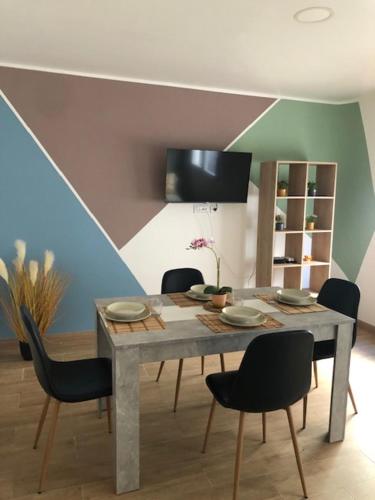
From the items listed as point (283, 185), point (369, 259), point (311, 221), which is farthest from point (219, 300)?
point (369, 259)

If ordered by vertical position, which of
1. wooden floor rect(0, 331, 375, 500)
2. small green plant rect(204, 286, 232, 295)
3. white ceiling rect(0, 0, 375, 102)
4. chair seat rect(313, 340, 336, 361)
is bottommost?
wooden floor rect(0, 331, 375, 500)

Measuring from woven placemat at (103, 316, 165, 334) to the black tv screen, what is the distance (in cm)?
199

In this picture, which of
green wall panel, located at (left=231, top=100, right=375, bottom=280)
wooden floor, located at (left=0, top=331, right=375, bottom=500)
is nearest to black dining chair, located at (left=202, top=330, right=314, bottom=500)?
wooden floor, located at (left=0, top=331, right=375, bottom=500)

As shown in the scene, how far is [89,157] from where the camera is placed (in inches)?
153

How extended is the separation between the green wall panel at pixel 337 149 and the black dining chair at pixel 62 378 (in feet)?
9.43

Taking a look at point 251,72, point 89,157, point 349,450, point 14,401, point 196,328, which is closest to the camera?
point 196,328

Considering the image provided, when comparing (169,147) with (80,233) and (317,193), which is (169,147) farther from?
(317,193)

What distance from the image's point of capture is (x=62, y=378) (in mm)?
2232

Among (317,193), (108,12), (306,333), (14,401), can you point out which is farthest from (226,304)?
(317,193)

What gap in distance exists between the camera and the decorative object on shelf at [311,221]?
14.9 ft

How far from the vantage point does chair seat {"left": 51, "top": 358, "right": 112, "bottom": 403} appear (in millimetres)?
2072

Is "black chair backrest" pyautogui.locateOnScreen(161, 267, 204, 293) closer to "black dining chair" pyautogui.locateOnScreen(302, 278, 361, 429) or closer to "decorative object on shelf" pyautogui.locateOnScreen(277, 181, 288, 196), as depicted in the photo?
"black dining chair" pyautogui.locateOnScreen(302, 278, 361, 429)

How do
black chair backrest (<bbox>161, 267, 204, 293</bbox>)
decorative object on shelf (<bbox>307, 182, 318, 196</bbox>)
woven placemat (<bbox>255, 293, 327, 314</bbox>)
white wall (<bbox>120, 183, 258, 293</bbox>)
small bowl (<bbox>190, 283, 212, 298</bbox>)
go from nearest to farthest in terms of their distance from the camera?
woven placemat (<bbox>255, 293, 327, 314</bbox>) → small bowl (<bbox>190, 283, 212, 298</bbox>) → black chair backrest (<bbox>161, 267, 204, 293</bbox>) → white wall (<bbox>120, 183, 258, 293</bbox>) → decorative object on shelf (<bbox>307, 182, 318, 196</bbox>)

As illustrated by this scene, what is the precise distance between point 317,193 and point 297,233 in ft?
1.77
